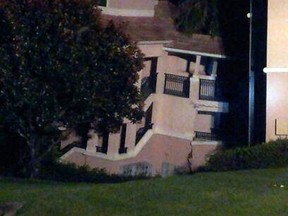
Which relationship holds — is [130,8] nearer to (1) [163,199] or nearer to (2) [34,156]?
(2) [34,156]

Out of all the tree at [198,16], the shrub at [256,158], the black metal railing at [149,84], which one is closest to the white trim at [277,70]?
the shrub at [256,158]

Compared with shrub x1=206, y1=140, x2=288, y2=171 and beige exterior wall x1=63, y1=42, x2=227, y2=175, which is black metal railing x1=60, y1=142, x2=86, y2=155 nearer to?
beige exterior wall x1=63, y1=42, x2=227, y2=175

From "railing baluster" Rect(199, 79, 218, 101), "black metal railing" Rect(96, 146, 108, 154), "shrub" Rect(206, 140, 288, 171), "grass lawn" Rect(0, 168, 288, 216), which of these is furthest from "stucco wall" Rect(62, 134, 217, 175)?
"grass lawn" Rect(0, 168, 288, 216)

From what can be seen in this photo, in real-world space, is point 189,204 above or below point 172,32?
below

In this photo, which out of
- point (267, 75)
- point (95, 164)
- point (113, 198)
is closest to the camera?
point (113, 198)

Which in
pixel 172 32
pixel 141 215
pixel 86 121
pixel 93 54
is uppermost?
pixel 172 32

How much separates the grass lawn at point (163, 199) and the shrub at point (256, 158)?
4.67 metres

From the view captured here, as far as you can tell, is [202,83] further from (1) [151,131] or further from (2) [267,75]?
(2) [267,75]

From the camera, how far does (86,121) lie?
2053 cm

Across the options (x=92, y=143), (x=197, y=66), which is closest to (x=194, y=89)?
(x=197, y=66)

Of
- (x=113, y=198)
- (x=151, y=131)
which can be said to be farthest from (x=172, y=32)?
(x=113, y=198)

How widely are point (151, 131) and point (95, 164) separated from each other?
1881 mm

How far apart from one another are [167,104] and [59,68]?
19.8 ft

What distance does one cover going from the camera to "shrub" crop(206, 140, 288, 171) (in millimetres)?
19391
